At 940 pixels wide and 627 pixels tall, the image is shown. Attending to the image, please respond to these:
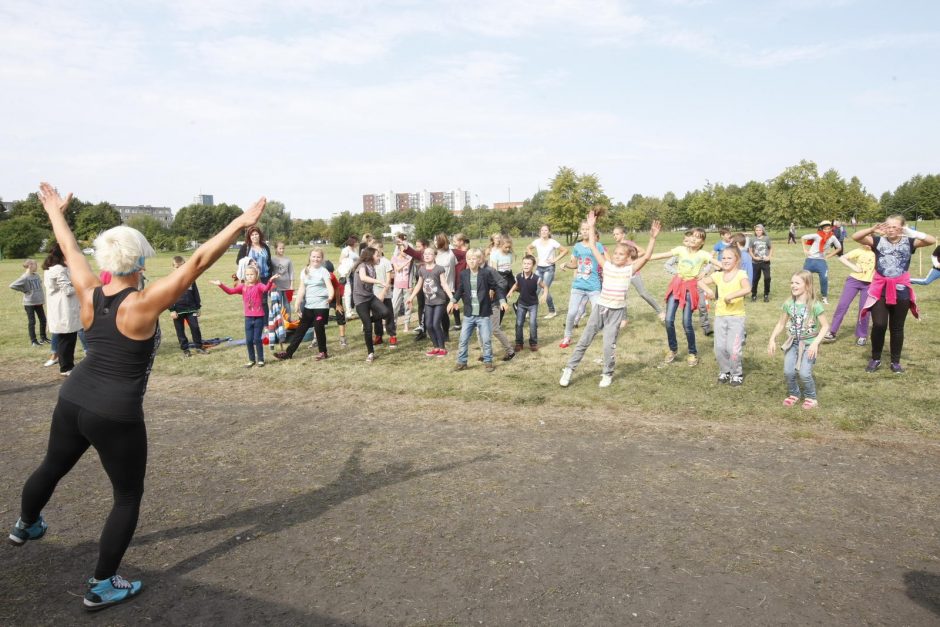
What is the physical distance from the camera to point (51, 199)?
13.2 feet

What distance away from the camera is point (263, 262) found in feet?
37.4

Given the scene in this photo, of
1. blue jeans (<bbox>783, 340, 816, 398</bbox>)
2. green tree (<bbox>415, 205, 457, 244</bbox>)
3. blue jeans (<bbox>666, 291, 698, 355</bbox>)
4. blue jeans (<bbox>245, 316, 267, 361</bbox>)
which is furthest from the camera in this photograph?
green tree (<bbox>415, 205, 457, 244</bbox>)

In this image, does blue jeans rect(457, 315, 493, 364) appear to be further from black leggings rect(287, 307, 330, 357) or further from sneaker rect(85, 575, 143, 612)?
sneaker rect(85, 575, 143, 612)

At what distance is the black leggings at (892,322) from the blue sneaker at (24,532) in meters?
9.76

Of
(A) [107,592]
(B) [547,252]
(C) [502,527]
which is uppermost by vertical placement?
(B) [547,252]

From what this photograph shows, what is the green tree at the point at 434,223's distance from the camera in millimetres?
91375

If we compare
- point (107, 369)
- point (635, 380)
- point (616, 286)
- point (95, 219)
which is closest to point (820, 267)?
point (635, 380)

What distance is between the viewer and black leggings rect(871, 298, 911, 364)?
323 inches

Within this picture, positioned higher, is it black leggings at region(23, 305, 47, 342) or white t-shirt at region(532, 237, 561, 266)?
white t-shirt at region(532, 237, 561, 266)

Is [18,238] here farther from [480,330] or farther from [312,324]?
[480,330]

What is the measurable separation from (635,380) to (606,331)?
928 millimetres

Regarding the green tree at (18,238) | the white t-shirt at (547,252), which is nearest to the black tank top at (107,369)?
the white t-shirt at (547,252)

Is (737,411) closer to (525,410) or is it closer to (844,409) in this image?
(844,409)

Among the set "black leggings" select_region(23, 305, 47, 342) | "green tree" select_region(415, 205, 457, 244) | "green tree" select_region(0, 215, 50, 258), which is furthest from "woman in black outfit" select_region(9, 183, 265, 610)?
"green tree" select_region(415, 205, 457, 244)
